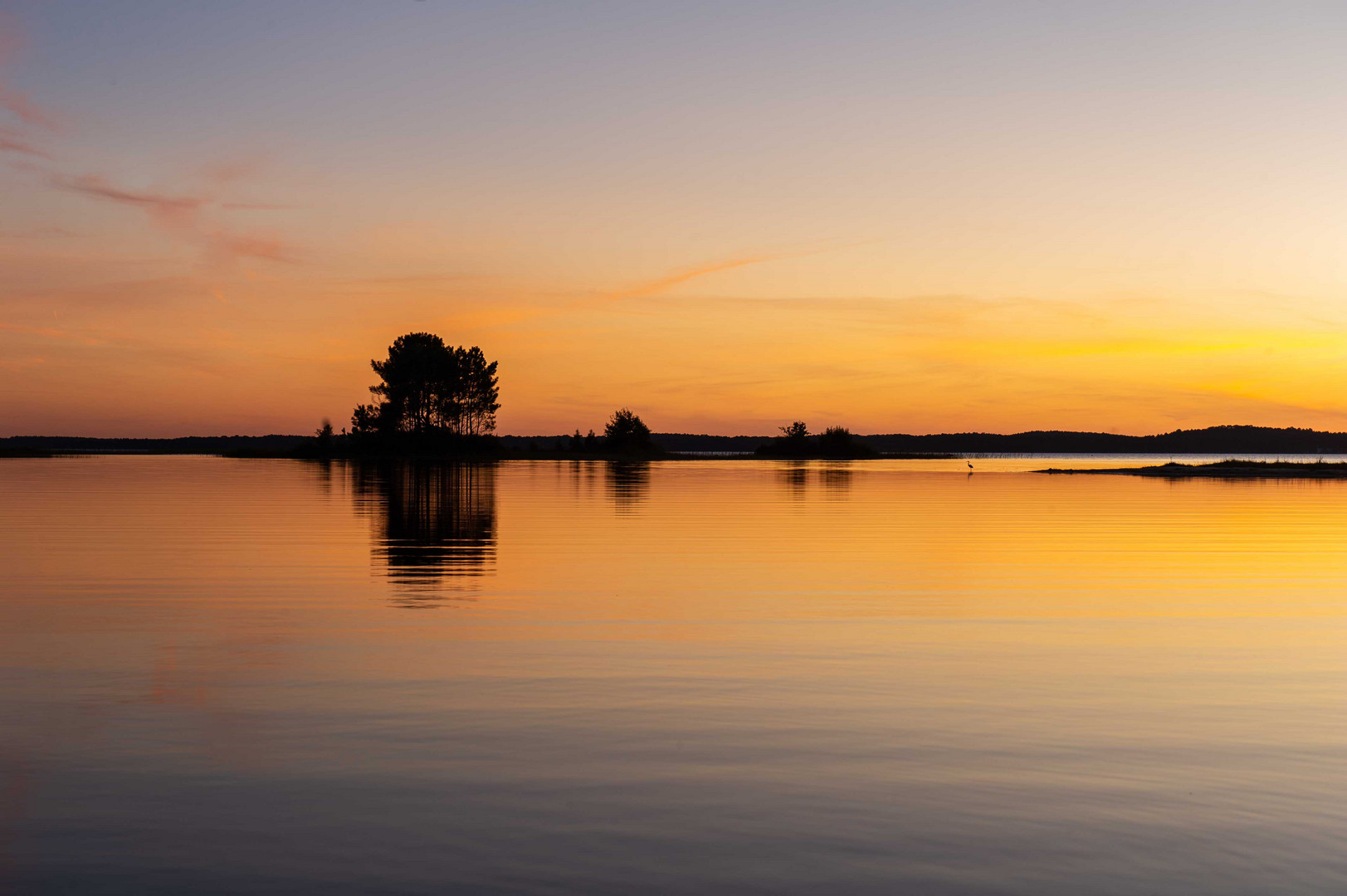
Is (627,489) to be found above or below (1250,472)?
above

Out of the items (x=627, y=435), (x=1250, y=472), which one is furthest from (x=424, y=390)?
(x=1250, y=472)

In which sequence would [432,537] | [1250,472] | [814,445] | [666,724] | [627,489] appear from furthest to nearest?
[814,445] → [1250,472] → [627,489] → [432,537] → [666,724]

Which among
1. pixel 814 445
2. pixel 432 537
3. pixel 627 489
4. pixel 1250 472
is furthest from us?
pixel 814 445

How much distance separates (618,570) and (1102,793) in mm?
15177

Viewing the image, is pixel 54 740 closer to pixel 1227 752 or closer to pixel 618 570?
pixel 1227 752

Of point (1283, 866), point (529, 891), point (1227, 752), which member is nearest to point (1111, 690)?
point (1227, 752)

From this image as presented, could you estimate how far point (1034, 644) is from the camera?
1491 cm

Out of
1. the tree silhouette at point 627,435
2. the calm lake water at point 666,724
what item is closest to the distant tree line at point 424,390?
the tree silhouette at point 627,435

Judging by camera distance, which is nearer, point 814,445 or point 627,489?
point 627,489

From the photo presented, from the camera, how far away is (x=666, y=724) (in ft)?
34.4

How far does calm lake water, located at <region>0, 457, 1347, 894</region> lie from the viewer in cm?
706

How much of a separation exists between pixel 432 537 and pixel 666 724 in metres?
21.1

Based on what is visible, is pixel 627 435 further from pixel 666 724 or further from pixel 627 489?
pixel 666 724

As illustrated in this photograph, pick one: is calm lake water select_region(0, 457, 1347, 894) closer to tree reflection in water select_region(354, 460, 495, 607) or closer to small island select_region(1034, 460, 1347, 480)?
tree reflection in water select_region(354, 460, 495, 607)
